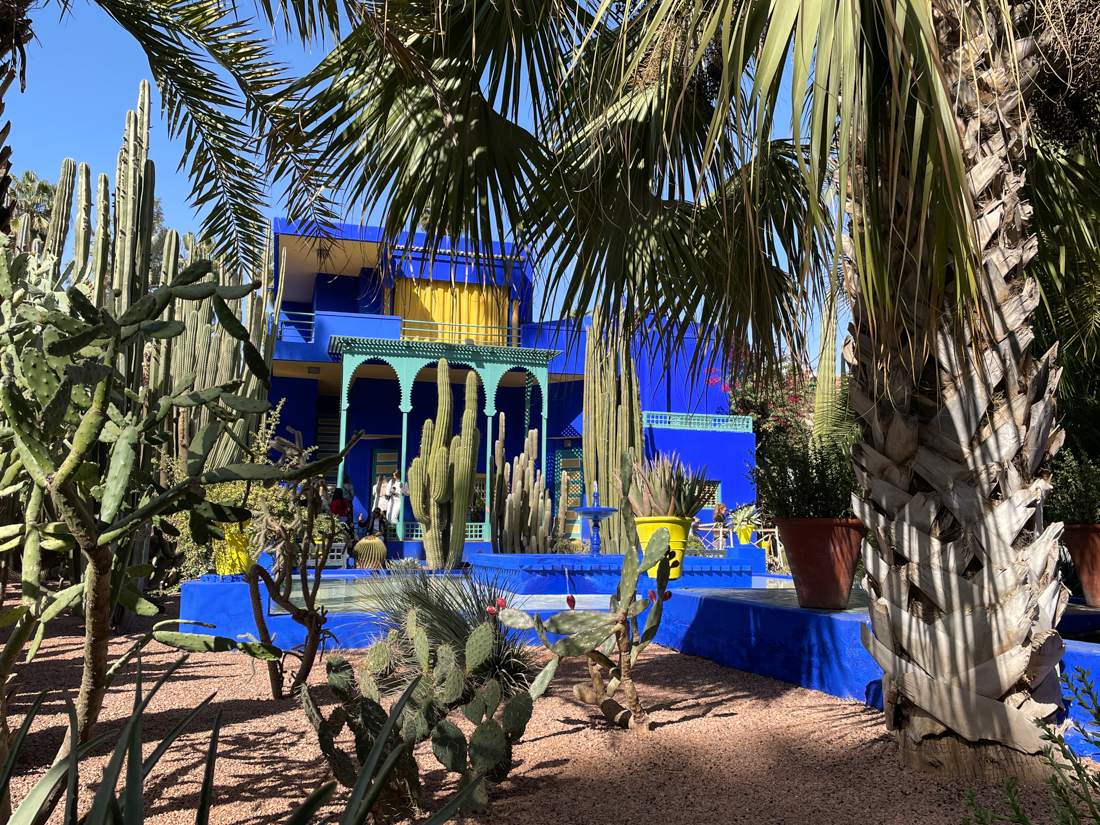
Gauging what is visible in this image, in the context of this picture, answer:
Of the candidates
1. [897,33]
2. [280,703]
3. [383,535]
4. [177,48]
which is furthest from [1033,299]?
[383,535]

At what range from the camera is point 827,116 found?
69.8 inches

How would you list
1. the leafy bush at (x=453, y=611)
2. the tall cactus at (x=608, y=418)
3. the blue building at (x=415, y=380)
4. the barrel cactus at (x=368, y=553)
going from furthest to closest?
the blue building at (x=415, y=380) < the tall cactus at (x=608, y=418) < the barrel cactus at (x=368, y=553) < the leafy bush at (x=453, y=611)

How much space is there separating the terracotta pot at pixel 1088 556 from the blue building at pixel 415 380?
38.0 ft

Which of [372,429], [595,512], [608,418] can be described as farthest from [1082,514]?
[372,429]

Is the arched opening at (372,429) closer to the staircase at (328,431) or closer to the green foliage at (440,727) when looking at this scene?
the staircase at (328,431)

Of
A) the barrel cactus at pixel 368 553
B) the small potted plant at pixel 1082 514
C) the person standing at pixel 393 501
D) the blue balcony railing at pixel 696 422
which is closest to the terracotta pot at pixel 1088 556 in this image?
the small potted plant at pixel 1082 514

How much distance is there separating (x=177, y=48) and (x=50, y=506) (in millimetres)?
2854

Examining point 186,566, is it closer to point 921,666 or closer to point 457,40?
point 457,40

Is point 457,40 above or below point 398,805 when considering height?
above

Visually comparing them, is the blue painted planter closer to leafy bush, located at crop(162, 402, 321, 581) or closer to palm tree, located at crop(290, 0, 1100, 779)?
leafy bush, located at crop(162, 402, 321, 581)

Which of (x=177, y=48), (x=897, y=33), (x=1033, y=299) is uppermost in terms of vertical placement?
(x=177, y=48)

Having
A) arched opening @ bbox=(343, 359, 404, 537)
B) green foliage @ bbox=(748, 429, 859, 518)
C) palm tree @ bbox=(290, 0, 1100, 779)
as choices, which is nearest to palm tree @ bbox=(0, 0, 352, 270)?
palm tree @ bbox=(290, 0, 1100, 779)

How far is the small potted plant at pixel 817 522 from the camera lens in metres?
4.74

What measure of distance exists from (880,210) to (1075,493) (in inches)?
146
